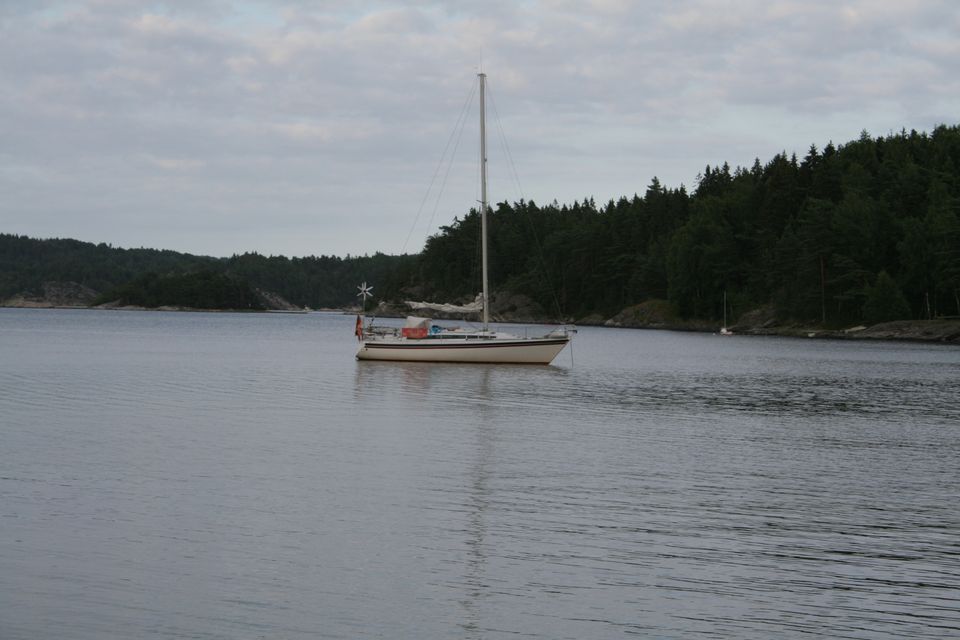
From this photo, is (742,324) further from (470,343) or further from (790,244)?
(470,343)

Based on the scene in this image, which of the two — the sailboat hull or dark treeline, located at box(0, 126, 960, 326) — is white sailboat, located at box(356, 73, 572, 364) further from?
dark treeline, located at box(0, 126, 960, 326)

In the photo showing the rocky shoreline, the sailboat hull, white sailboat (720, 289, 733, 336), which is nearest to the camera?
the sailboat hull

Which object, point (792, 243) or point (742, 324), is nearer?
point (792, 243)

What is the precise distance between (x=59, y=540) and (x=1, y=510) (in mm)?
2577

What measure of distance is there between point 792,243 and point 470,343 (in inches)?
2946

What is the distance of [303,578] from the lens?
43.2 ft

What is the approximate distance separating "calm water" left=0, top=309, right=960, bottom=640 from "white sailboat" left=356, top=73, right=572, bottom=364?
17.3 metres

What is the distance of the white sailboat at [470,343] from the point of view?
55406 mm

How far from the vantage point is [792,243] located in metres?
120

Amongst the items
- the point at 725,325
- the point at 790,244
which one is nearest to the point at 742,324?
the point at 725,325

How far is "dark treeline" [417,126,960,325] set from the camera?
349 feet

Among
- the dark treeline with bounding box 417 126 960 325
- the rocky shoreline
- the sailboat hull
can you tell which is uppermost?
the dark treeline with bounding box 417 126 960 325

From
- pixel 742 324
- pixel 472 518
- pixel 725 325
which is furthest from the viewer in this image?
pixel 725 325

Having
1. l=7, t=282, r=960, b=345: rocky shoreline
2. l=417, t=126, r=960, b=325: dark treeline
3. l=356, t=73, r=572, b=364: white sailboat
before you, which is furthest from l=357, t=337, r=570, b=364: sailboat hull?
l=417, t=126, r=960, b=325: dark treeline
